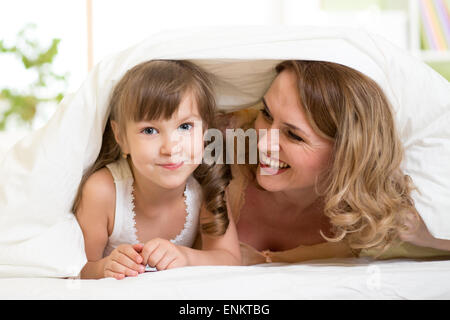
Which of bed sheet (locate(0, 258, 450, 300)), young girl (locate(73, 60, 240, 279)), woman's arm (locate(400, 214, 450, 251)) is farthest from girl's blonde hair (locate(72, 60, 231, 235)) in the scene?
woman's arm (locate(400, 214, 450, 251))

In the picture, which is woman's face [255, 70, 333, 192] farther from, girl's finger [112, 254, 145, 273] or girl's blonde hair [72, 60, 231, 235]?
girl's finger [112, 254, 145, 273]

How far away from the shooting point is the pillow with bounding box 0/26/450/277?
96 centimetres

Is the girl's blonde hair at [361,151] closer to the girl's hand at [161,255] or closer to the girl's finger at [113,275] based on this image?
the girl's hand at [161,255]

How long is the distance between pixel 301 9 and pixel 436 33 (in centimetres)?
75

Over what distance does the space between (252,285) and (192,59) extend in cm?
48

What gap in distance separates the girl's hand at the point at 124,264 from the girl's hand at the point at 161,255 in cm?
2

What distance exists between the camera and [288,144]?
1064 millimetres

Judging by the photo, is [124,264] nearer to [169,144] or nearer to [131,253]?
[131,253]

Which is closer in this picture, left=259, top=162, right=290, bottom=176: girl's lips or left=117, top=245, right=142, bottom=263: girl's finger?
left=117, top=245, right=142, bottom=263: girl's finger

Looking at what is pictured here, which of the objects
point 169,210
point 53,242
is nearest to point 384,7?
point 169,210

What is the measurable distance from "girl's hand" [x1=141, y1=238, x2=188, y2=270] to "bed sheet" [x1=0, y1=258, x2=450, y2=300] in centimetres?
6

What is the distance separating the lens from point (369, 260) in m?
1.10

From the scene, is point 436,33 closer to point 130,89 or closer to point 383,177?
point 383,177

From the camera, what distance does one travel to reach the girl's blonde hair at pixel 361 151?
1.02 m
